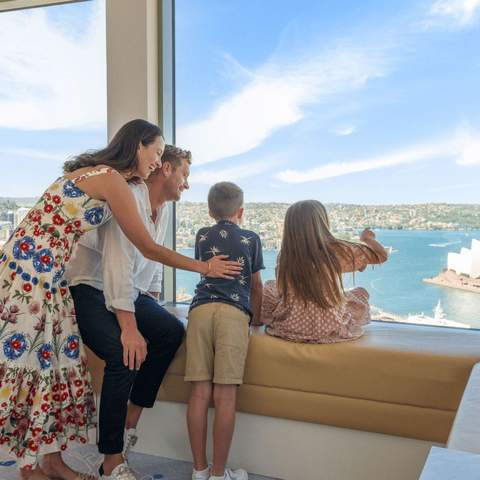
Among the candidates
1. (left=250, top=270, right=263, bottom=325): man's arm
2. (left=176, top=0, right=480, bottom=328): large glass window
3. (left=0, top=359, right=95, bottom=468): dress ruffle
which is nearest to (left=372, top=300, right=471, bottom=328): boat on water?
(left=176, top=0, right=480, bottom=328): large glass window

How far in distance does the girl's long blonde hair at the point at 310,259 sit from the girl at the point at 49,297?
264mm

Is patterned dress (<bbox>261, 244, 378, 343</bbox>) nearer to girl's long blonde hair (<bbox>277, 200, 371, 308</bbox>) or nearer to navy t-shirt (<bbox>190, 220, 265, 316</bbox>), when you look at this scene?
girl's long blonde hair (<bbox>277, 200, 371, 308</bbox>)

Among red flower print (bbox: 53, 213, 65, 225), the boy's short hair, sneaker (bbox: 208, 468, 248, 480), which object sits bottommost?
sneaker (bbox: 208, 468, 248, 480)

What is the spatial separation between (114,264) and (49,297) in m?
0.22

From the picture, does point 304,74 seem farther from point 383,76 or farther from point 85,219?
point 85,219

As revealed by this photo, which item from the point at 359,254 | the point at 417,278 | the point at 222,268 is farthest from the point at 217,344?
the point at 417,278

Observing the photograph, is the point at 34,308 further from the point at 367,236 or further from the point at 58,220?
the point at 367,236

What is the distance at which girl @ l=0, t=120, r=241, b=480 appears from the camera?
1.58 m

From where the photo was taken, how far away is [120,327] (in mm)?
1668

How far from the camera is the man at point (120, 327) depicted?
163 cm

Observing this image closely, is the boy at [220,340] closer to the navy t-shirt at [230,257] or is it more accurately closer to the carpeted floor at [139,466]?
the navy t-shirt at [230,257]

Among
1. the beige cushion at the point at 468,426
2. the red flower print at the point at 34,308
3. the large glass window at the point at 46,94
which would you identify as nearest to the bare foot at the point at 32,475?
the red flower print at the point at 34,308

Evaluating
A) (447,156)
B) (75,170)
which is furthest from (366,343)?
(75,170)

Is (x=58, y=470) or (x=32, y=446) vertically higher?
(x=32, y=446)
